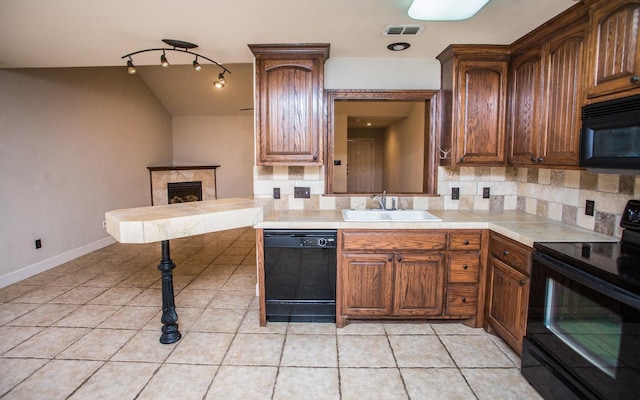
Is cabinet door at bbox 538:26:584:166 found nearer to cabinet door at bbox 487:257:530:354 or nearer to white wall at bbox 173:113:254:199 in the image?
cabinet door at bbox 487:257:530:354

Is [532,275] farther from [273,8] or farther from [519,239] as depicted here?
[273,8]

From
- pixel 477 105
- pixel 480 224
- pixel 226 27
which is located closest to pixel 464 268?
pixel 480 224

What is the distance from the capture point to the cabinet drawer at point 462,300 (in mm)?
2668

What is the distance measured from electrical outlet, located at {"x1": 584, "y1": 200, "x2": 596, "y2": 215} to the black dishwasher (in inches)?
67.8

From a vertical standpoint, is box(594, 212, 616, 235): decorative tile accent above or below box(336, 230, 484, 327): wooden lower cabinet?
above

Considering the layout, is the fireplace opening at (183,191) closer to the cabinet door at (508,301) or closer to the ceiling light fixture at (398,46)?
A: the ceiling light fixture at (398,46)

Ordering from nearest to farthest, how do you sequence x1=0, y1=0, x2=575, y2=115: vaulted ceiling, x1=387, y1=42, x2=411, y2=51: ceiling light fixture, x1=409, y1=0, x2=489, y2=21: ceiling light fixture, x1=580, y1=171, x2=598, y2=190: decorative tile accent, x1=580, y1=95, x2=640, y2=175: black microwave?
x1=580, y1=95, x2=640, y2=175: black microwave
x1=409, y1=0, x2=489, y2=21: ceiling light fixture
x1=0, y1=0, x2=575, y2=115: vaulted ceiling
x1=580, y1=171, x2=598, y2=190: decorative tile accent
x1=387, y1=42, x2=411, y2=51: ceiling light fixture

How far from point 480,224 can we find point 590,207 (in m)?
0.68

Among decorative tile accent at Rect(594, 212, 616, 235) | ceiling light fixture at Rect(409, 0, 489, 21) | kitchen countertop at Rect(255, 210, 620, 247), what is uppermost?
ceiling light fixture at Rect(409, 0, 489, 21)

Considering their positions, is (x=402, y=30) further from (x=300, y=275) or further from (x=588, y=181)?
(x=300, y=275)

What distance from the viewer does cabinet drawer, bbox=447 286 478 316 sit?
8.75ft

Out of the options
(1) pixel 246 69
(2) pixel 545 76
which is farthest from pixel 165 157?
(2) pixel 545 76

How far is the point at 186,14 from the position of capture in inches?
88.4

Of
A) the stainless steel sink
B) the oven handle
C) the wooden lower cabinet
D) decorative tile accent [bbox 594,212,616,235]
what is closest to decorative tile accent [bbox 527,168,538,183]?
decorative tile accent [bbox 594,212,616,235]
